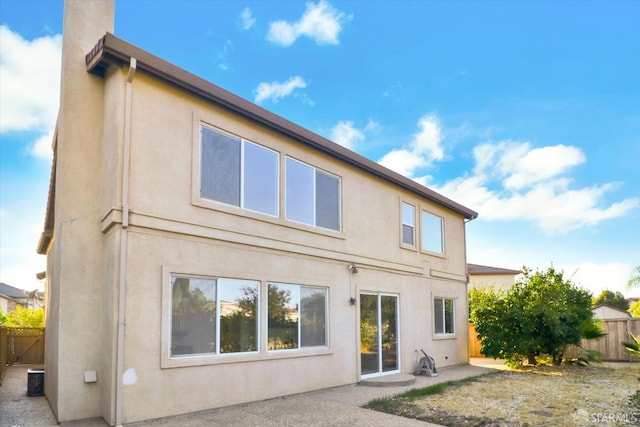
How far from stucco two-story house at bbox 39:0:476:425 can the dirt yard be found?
111 inches

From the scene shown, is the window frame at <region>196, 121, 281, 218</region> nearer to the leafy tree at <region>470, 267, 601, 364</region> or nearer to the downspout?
the downspout

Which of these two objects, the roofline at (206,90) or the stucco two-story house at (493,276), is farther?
the stucco two-story house at (493,276)

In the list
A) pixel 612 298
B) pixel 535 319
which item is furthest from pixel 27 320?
pixel 612 298

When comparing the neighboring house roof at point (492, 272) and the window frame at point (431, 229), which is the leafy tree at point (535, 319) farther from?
the neighboring house roof at point (492, 272)

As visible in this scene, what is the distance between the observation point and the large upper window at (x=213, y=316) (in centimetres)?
810

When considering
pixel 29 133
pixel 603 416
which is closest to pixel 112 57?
pixel 29 133

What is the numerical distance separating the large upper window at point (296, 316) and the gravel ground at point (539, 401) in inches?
106

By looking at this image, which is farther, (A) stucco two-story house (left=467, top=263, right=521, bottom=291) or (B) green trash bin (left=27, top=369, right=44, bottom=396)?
(A) stucco two-story house (left=467, top=263, right=521, bottom=291)

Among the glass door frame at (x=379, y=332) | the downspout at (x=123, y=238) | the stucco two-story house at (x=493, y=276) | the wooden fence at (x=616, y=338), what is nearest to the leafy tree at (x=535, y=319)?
the wooden fence at (x=616, y=338)

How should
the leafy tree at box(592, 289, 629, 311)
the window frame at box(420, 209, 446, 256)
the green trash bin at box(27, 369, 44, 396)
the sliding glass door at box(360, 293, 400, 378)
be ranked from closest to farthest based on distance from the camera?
1. the green trash bin at box(27, 369, 44, 396)
2. the sliding glass door at box(360, 293, 400, 378)
3. the window frame at box(420, 209, 446, 256)
4. the leafy tree at box(592, 289, 629, 311)

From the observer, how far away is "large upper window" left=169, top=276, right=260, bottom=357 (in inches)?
319

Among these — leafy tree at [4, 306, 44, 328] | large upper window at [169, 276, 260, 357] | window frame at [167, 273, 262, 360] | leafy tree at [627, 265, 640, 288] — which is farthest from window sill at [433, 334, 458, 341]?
leafy tree at [4, 306, 44, 328]

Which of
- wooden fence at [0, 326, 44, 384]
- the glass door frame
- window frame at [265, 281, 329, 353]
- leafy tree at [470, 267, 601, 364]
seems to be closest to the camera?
window frame at [265, 281, 329, 353]

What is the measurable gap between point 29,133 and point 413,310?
42.9 ft
